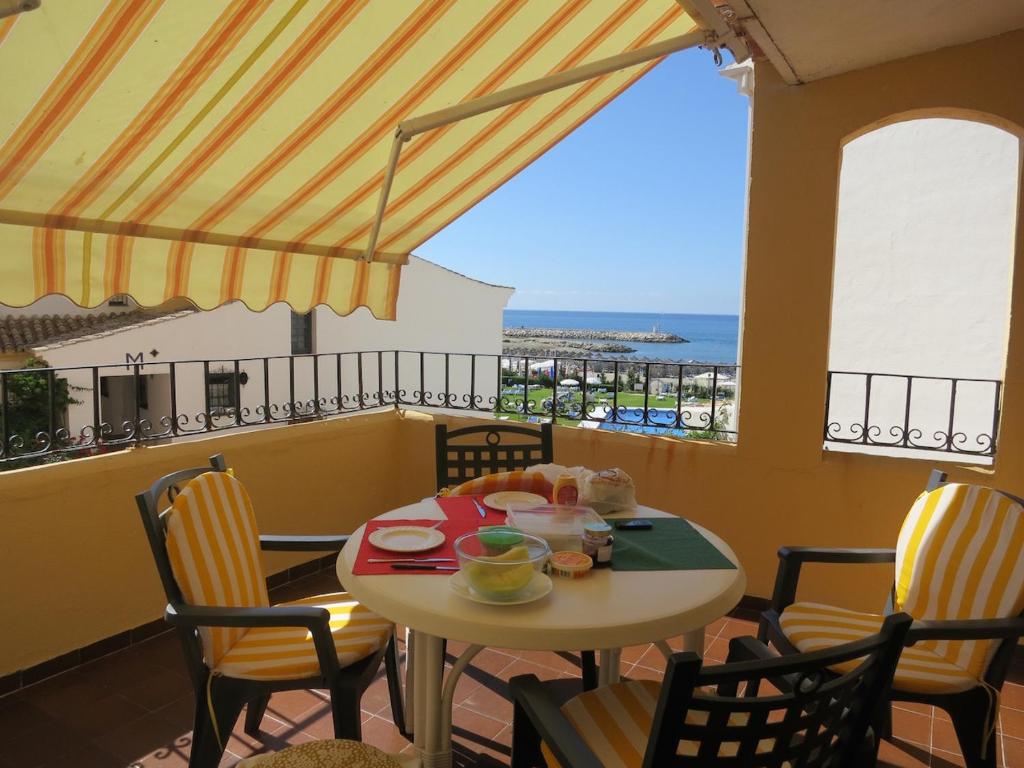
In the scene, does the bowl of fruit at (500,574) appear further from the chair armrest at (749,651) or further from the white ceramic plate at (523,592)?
the chair armrest at (749,651)

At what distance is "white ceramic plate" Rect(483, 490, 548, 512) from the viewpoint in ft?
9.84

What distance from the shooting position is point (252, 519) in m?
2.85

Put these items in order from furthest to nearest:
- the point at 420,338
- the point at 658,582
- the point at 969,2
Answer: the point at 420,338 → the point at 969,2 → the point at 658,582

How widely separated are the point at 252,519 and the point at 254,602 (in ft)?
1.10

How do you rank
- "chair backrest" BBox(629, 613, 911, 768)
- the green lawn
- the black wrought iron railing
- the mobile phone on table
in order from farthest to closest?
the black wrought iron railing, the green lawn, the mobile phone on table, "chair backrest" BBox(629, 613, 911, 768)

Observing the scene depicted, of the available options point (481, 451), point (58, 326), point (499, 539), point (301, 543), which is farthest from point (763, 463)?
point (58, 326)

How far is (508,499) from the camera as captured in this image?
10.1 ft

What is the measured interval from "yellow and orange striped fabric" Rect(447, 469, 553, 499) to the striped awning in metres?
1.68

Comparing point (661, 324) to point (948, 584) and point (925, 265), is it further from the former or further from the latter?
point (948, 584)

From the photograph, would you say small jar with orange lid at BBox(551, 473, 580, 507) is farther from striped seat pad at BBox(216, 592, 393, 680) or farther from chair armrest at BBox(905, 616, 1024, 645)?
chair armrest at BBox(905, 616, 1024, 645)

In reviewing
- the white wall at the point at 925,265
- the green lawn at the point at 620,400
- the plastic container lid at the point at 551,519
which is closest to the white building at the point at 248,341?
the green lawn at the point at 620,400

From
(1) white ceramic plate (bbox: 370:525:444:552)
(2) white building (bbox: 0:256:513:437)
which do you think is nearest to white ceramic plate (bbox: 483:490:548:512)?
(1) white ceramic plate (bbox: 370:525:444:552)

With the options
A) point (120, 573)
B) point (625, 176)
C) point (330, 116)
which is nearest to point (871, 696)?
point (330, 116)

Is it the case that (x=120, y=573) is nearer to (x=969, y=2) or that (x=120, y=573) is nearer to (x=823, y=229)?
(x=823, y=229)
